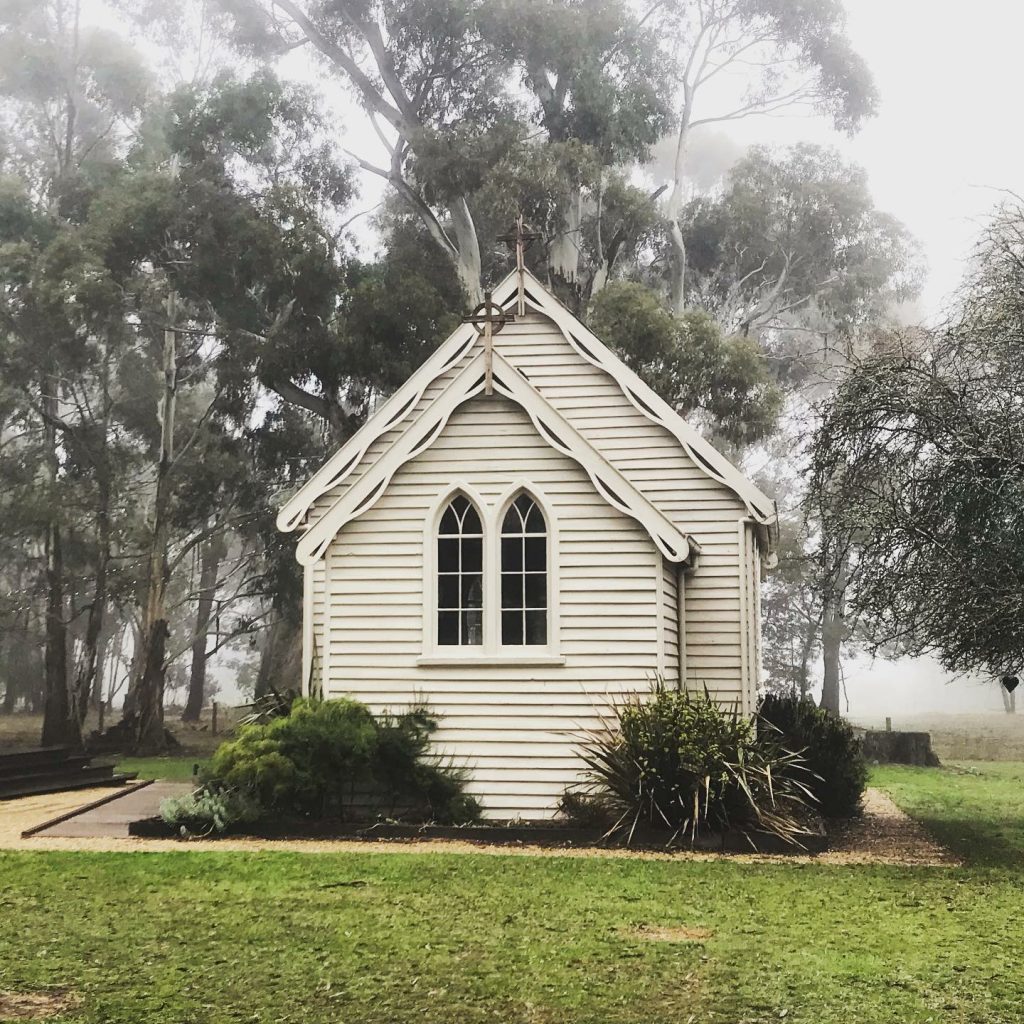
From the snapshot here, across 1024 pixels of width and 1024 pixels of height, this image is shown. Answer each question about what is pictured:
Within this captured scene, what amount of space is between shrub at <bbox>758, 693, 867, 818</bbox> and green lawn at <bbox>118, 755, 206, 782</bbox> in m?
11.6

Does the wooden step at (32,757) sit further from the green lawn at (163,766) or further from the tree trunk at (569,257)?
the tree trunk at (569,257)

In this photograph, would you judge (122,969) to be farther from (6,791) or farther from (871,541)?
(6,791)

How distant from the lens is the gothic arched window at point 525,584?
1368cm

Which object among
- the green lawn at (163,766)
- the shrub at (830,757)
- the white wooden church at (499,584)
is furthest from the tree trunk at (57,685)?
the shrub at (830,757)

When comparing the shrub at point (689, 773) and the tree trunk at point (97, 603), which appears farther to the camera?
the tree trunk at point (97, 603)

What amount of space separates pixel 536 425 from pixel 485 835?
454cm

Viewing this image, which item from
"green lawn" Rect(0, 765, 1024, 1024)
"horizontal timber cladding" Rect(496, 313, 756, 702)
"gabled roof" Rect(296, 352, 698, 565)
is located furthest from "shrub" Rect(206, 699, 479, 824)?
"horizontal timber cladding" Rect(496, 313, 756, 702)

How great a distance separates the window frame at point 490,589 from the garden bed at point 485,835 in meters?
1.83

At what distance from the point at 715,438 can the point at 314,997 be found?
114 ft

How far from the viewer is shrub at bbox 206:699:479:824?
12.9 m

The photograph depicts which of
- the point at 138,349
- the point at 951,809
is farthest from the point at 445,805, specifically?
the point at 138,349

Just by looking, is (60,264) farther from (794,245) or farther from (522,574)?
(522,574)

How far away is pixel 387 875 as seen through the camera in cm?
1046

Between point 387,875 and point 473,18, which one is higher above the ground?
point 473,18
